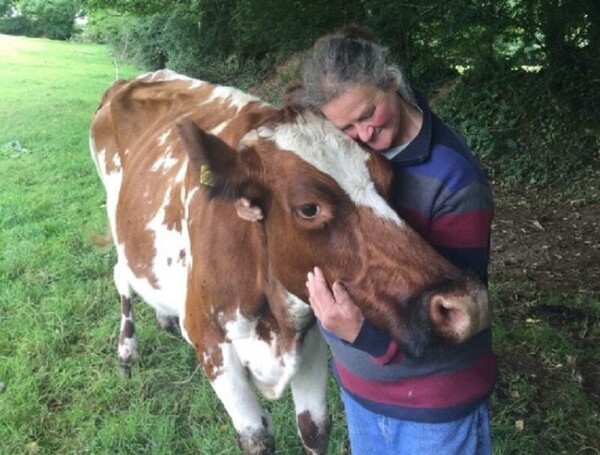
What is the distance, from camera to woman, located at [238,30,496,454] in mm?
1773

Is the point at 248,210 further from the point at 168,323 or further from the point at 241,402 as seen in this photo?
the point at 168,323

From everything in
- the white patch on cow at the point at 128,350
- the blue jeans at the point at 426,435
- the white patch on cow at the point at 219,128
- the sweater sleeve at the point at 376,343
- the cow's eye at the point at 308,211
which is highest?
the cow's eye at the point at 308,211

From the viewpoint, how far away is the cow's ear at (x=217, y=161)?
189cm

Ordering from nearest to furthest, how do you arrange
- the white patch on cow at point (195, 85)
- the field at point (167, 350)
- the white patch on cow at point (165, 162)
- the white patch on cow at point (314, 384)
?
the white patch on cow at point (314, 384) < the field at point (167, 350) < the white patch on cow at point (165, 162) < the white patch on cow at point (195, 85)

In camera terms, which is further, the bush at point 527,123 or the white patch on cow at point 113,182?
the bush at point 527,123

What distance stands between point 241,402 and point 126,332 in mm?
1710

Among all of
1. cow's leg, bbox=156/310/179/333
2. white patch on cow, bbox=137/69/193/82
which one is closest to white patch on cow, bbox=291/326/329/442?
cow's leg, bbox=156/310/179/333

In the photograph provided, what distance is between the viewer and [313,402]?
2.98 metres

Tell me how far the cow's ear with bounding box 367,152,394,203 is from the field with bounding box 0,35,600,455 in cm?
187

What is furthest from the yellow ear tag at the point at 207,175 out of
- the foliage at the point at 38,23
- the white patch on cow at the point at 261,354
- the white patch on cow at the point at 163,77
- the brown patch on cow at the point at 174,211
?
the foliage at the point at 38,23

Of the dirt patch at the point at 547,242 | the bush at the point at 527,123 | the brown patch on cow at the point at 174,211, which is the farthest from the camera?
the bush at the point at 527,123

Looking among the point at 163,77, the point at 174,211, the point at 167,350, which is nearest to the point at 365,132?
the point at 174,211

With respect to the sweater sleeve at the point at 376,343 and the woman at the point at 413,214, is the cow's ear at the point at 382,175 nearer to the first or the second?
the woman at the point at 413,214

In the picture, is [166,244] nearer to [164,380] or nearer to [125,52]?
[164,380]
